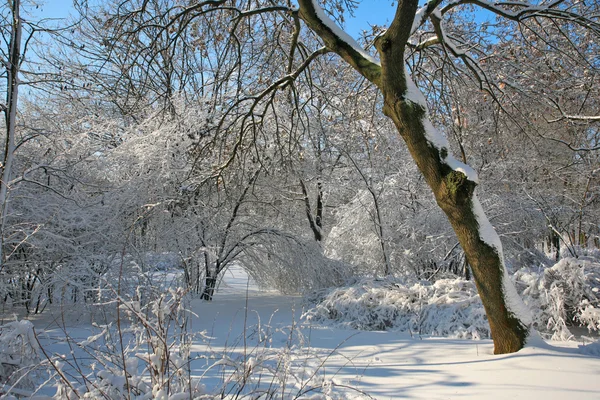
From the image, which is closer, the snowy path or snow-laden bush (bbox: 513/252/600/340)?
the snowy path

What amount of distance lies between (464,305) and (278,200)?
4979 mm

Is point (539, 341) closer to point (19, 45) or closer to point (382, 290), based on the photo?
point (382, 290)

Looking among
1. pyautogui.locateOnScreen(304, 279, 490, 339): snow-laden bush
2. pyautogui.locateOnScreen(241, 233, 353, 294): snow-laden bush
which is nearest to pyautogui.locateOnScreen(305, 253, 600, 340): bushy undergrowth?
pyautogui.locateOnScreen(304, 279, 490, 339): snow-laden bush

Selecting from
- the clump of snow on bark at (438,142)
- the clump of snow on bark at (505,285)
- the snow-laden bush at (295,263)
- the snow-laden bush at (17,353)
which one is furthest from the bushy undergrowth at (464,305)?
the snow-laden bush at (17,353)

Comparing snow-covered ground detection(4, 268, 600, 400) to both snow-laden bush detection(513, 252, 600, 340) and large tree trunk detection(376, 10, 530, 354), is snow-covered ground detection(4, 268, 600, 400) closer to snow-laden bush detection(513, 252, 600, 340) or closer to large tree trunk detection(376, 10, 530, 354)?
large tree trunk detection(376, 10, 530, 354)

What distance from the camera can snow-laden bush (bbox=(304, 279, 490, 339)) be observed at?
236 inches

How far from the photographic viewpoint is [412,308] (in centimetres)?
659

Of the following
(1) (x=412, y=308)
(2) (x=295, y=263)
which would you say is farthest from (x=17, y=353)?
(2) (x=295, y=263)

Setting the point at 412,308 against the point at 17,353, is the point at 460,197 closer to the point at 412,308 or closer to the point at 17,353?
the point at 412,308

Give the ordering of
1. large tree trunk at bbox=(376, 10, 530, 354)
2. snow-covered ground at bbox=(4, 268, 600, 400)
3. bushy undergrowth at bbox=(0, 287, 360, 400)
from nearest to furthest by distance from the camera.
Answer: bushy undergrowth at bbox=(0, 287, 360, 400), snow-covered ground at bbox=(4, 268, 600, 400), large tree trunk at bbox=(376, 10, 530, 354)

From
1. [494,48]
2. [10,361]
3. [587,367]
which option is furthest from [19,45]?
[587,367]

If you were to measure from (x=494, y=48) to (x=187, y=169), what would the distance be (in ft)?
17.9

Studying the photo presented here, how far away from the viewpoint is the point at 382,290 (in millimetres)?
7086

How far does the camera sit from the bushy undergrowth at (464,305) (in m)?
5.98
